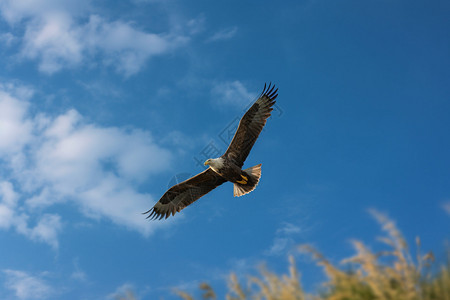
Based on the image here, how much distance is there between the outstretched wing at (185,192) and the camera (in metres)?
13.2

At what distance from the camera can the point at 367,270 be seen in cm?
354

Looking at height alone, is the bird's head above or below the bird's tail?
above

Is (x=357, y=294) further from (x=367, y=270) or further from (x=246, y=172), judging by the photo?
(x=246, y=172)

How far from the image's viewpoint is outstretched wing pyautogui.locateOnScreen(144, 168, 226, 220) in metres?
13.2

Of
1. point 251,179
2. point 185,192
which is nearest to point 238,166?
point 251,179

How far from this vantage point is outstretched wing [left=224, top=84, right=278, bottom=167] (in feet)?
40.7

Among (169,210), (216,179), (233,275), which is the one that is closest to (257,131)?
(216,179)

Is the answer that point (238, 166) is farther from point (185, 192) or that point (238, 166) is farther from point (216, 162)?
point (185, 192)

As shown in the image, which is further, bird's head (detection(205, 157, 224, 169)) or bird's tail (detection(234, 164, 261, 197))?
bird's tail (detection(234, 164, 261, 197))

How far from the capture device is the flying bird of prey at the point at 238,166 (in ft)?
40.8

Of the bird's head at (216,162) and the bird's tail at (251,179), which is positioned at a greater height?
the bird's head at (216,162)

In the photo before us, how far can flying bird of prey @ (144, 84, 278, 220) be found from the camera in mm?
12445

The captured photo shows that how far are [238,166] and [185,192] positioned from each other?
2.25m

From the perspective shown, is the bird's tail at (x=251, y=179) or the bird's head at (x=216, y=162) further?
the bird's tail at (x=251, y=179)
